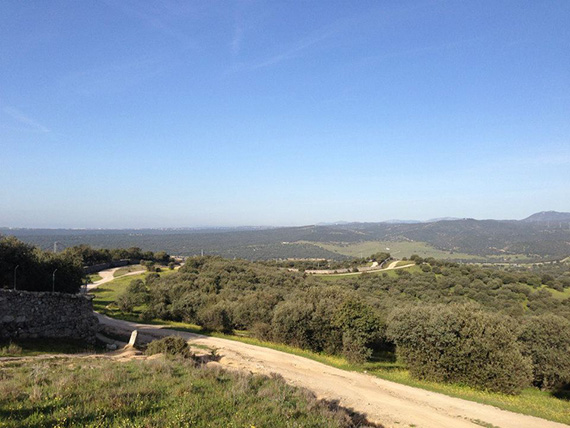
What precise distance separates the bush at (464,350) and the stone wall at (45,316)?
21.0m

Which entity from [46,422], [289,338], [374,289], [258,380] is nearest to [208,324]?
[289,338]

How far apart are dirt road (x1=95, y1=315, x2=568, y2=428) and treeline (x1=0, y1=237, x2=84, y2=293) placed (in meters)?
14.2

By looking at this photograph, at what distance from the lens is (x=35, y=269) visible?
25.9m

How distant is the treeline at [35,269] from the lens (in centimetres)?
2450

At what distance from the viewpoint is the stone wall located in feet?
54.4

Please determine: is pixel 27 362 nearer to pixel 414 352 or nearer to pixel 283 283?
pixel 414 352

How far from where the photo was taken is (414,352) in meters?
22.5

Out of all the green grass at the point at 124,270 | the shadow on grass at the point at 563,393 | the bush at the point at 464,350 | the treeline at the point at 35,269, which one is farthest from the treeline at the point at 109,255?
the shadow on grass at the point at 563,393

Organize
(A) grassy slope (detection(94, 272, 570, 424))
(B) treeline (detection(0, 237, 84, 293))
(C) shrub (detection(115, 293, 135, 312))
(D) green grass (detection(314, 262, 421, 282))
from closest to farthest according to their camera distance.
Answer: (A) grassy slope (detection(94, 272, 570, 424)), (B) treeline (detection(0, 237, 84, 293)), (C) shrub (detection(115, 293, 135, 312)), (D) green grass (detection(314, 262, 421, 282))

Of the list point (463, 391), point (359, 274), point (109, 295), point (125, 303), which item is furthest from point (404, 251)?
point (463, 391)

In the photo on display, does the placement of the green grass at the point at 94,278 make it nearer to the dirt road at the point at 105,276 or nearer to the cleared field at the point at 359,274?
the dirt road at the point at 105,276

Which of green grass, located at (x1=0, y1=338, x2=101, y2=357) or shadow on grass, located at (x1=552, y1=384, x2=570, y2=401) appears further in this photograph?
shadow on grass, located at (x1=552, y1=384, x2=570, y2=401)

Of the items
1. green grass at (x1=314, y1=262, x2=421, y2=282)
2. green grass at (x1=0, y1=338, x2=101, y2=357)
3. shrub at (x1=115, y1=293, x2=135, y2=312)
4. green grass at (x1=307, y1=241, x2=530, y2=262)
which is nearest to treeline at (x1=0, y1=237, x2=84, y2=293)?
green grass at (x1=0, y1=338, x2=101, y2=357)

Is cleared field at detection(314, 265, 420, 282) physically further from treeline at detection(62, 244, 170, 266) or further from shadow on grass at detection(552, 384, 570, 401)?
shadow on grass at detection(552, 384, 570, 401)
